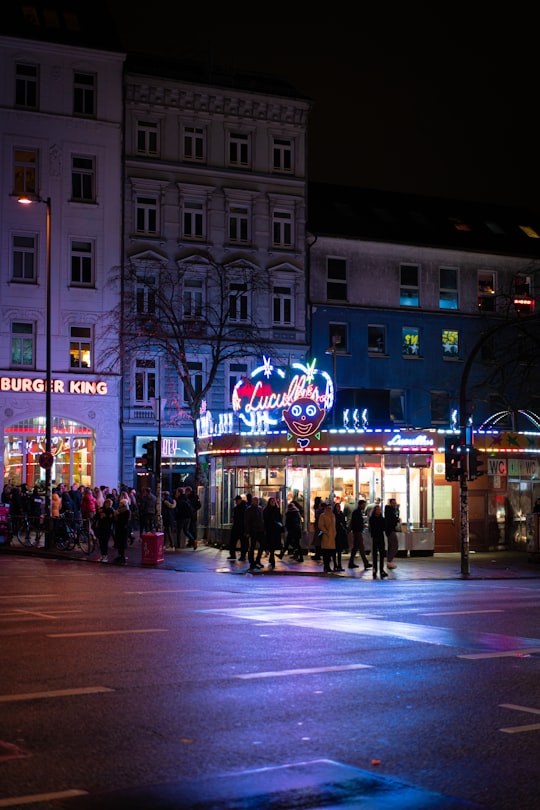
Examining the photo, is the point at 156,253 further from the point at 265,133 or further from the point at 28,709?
the point at 28,709

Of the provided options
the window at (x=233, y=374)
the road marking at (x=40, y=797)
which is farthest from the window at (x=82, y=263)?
the road marking at (x=40, y=797)

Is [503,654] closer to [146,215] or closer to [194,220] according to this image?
[146,215]

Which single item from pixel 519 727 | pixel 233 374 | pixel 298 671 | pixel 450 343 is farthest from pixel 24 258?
pixel 519 727

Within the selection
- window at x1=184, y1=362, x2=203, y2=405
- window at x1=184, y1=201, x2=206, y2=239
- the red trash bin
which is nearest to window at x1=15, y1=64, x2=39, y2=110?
window at x1=184, y1=201, x2=206, y2=239

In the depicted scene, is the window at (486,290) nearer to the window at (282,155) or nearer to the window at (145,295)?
the window at (282,155)

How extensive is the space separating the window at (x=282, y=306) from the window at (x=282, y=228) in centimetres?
212

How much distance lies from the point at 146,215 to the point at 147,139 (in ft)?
11.0

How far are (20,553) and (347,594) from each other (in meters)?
14.1

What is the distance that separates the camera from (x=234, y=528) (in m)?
30.9

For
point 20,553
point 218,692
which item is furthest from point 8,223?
point 218,692

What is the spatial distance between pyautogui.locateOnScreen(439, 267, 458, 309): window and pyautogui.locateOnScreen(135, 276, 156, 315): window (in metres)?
15.4

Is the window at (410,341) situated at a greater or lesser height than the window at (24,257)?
lesser

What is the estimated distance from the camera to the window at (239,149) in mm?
51625

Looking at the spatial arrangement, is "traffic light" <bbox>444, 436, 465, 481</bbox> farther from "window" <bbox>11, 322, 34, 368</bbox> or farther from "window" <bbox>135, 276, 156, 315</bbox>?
"window" <bbox>11, 322, 34, 368</bbox>
